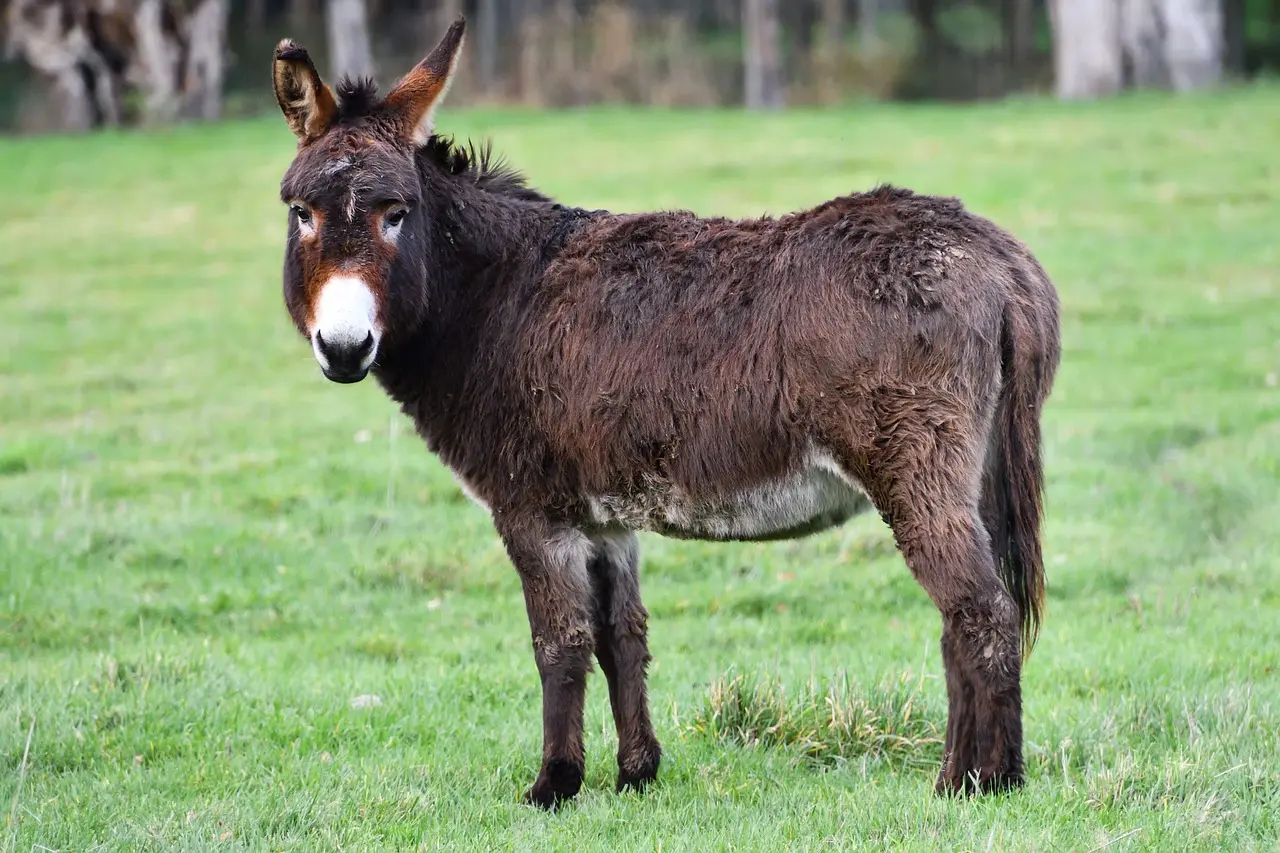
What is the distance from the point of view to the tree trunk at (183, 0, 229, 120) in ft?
88.9

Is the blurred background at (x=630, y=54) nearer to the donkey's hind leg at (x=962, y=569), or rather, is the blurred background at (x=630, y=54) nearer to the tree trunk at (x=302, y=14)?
the tree trunk at (x=302, y=14)

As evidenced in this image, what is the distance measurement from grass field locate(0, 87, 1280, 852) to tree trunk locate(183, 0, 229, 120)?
39.3 feet

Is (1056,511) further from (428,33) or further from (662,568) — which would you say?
(428,33)

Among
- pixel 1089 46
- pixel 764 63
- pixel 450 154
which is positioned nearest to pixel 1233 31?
pixel 1089 46

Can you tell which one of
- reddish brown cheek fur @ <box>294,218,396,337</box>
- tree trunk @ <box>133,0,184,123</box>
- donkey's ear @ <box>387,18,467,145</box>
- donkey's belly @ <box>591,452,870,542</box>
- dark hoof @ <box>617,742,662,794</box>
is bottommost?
dark hoof @ <box>617,742,662,794</box>

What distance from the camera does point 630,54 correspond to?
29641 mm

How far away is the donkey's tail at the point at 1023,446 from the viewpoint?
456 centimetres

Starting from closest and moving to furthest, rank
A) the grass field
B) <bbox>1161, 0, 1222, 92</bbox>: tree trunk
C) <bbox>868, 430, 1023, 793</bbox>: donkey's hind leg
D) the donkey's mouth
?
<bbox>868, 430, 1023, 793</bbox>: donkey's hind leg → the donkey's mouth → the grass field → <bbox>1161, 0, 1222, 92</bbox>: tree trunk

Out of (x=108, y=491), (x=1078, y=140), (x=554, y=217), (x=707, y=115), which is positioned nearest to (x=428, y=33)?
(x=707, y=115)

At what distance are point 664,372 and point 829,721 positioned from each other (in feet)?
4.96

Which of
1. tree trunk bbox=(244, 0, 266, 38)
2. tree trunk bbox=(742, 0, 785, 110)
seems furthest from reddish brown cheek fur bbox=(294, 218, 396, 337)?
tree trunk bbox=(244, 0, 266, 38)

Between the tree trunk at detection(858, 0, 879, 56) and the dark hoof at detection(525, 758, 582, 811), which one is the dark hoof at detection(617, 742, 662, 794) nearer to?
the dark hoof at detection(525, 758, 582, 811)

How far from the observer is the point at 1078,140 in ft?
67.2

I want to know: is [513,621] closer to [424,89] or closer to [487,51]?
[424,89]
